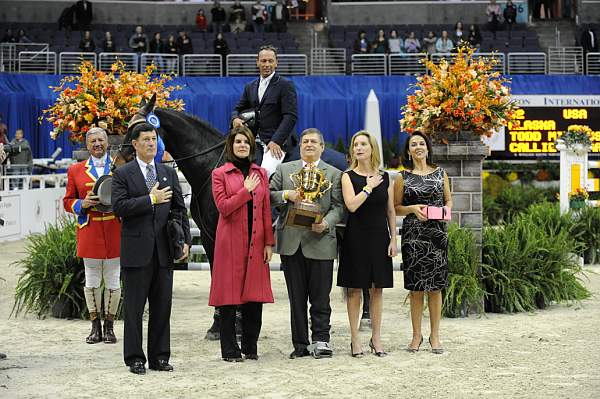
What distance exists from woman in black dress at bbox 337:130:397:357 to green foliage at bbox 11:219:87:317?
3155mm

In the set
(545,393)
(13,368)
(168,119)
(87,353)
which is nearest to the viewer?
(545,393)

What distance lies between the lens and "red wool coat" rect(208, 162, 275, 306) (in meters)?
7.45

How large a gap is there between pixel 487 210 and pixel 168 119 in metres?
13.4

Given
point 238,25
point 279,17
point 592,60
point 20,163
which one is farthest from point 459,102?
point 279,17

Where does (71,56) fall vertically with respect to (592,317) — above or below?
above

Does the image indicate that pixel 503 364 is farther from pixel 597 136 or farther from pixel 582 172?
pixel 597 136

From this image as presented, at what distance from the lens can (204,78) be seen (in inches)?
1113

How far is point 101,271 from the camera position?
8.48 metres

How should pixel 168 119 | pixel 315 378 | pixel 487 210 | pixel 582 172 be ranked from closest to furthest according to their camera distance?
pixel 315 378
pixel 168 119
pixel 582 172
pixel 487 210

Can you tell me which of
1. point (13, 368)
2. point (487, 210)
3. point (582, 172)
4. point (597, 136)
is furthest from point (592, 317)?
point (597, 136)

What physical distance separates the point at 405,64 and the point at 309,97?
3.08m

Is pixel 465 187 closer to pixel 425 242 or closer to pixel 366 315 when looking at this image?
pixel 366 315

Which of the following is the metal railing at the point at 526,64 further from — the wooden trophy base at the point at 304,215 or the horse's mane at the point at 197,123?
the wooden trophy base at the point at 304,215

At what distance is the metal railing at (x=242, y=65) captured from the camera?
29062 mm
